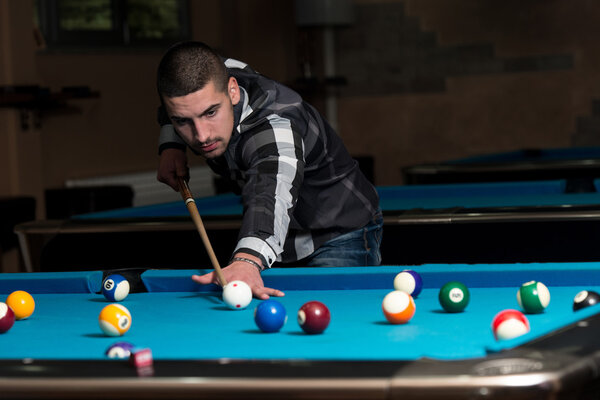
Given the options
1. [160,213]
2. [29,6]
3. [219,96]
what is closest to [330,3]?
[29,6]

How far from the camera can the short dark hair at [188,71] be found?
2.08 metres

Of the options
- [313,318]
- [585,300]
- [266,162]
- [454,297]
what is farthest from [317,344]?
[266,162]

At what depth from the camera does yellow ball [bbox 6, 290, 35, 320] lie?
169 cm

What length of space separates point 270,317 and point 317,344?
0.37ft

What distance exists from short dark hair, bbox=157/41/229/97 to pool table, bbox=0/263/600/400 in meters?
0.40

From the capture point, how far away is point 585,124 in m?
6.97

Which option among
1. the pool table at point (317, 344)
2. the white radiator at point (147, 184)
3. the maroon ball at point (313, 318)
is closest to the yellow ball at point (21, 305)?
the pool table at point (317, 344)

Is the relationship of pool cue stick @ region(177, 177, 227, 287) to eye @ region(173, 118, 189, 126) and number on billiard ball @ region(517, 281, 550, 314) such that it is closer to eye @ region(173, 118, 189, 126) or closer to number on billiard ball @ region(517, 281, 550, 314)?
eye @ region(173, 118, 189, 126)

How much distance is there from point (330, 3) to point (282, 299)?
217 inches

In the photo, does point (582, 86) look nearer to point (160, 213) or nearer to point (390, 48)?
point (390, 48)

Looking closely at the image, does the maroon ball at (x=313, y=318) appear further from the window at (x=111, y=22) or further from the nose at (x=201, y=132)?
the window at (x=111, y=22)

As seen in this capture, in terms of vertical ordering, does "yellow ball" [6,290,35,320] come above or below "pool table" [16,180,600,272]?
above

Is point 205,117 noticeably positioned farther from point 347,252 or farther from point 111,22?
point 111,22

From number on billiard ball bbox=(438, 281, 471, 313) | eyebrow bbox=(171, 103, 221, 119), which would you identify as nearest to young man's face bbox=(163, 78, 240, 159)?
eyebrow bbox=(171, 103, 221, 119)
